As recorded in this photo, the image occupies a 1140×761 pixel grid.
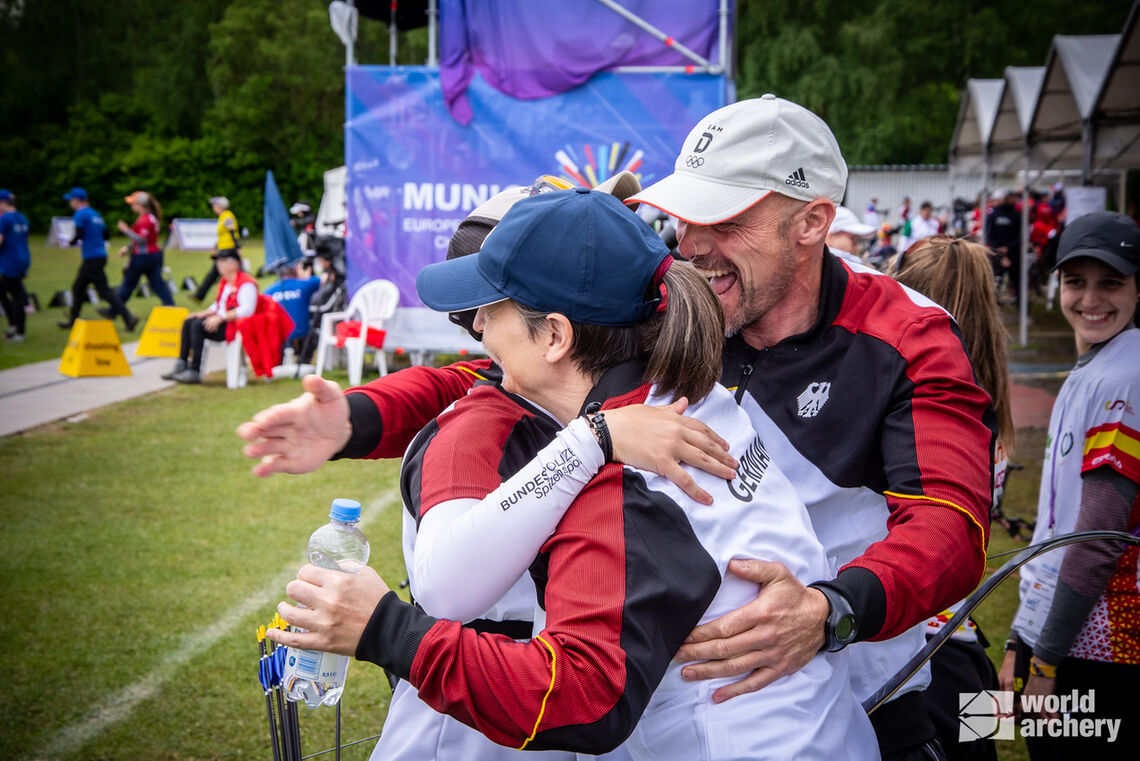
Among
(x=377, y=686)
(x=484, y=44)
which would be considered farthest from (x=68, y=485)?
(x=484, y=44)

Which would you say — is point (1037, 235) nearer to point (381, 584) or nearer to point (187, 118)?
point (381, 584)

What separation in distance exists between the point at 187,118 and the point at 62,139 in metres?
7.24

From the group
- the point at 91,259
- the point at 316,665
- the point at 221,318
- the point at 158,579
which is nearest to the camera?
the point at 316,665

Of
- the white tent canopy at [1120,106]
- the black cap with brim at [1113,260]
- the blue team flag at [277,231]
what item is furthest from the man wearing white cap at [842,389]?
the blue team flag at [277,231]

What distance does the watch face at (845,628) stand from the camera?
166 centimetres

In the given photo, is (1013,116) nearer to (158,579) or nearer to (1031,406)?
(1031,406)

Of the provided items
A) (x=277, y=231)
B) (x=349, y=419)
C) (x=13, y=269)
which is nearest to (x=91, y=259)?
(x=13, y=269)

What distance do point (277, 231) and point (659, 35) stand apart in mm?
13920

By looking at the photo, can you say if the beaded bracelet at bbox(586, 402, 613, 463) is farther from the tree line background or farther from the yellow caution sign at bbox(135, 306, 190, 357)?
the tree line background

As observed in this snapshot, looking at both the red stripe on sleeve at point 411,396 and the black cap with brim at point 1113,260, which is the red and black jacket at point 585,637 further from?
the black cap with brim at point 1113,260

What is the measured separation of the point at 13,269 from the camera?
1509 centimetres

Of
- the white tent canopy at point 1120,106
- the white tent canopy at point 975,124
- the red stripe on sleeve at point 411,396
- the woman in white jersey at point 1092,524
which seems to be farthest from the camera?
the white tent canopy at point 975,124

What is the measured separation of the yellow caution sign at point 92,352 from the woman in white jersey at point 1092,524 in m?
11.7

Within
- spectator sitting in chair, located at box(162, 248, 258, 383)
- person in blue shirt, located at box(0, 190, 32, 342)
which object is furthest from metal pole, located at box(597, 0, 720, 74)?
person in blue shirt, located at box(0, 190, 32, 342)
